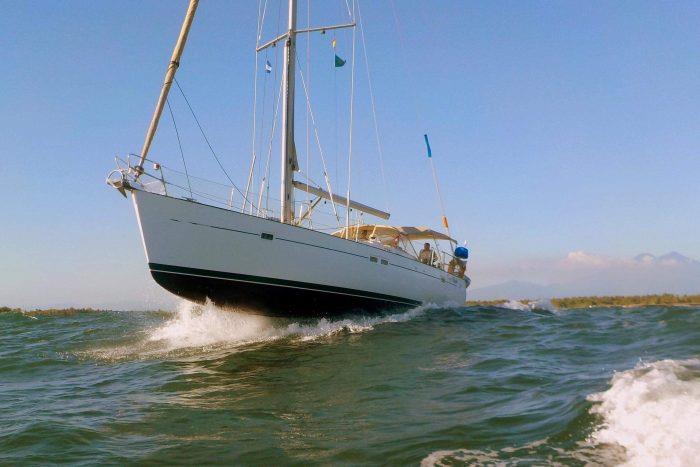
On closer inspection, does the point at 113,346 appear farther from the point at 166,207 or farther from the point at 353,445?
the point at 353,445

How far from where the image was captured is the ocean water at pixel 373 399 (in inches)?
155

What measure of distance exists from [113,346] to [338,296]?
558 centimetres

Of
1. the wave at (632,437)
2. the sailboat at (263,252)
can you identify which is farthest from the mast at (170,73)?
the wave at (632,437)

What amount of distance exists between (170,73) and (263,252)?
446 centimetres

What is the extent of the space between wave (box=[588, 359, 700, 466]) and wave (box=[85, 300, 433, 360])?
7133 mm

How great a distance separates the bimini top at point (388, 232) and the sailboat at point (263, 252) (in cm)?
179

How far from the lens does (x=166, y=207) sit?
32.0ft

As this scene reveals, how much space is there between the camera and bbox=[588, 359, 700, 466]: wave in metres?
3.38

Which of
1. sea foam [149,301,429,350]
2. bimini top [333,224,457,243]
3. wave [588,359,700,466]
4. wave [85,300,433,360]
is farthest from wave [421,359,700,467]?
bimini top [333,224,457,243]

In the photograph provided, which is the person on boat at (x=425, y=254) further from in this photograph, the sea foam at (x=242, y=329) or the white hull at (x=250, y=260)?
the sea foam at (x=242, y=329)

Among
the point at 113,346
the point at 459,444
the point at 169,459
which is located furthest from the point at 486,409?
the point at 113,346

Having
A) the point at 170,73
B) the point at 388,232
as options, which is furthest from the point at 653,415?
the point at 388,232

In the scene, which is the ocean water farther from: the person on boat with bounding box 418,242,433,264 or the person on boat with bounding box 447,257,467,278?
the person on boat with bounding box 447,257,467,278

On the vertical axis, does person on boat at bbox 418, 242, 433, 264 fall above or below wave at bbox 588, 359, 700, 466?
above
